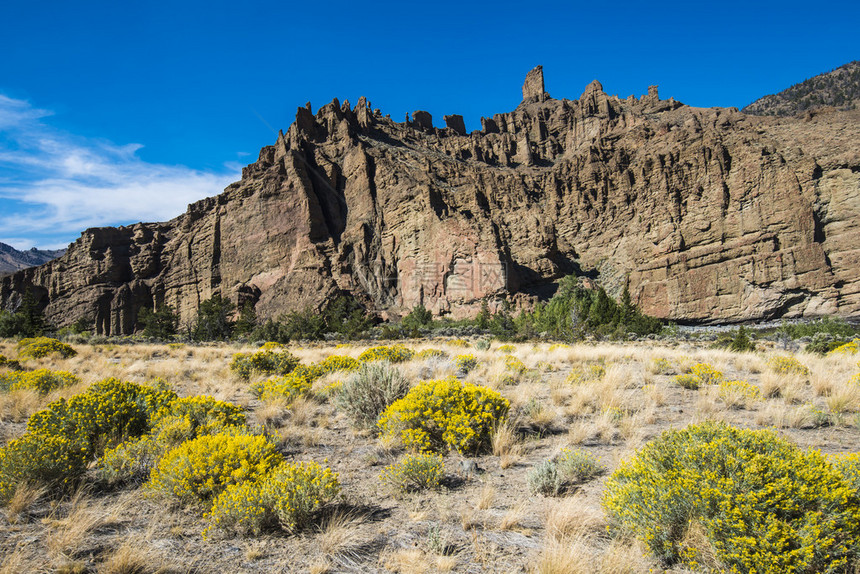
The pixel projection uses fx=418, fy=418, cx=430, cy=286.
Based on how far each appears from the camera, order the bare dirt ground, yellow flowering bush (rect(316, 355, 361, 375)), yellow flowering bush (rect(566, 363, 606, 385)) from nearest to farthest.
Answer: the bare dirt ground → yellow flowering bush (rect(566, 363, 606, 385)) → yellow flowering bush (rect(316, 355, 361, 375))

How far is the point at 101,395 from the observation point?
5.65m

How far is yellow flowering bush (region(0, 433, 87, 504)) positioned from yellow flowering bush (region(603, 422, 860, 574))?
495 cm

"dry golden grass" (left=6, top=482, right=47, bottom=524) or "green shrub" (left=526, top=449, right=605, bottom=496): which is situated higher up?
"dry golden grass" (left=6, top=482, right=47, bottom=524)

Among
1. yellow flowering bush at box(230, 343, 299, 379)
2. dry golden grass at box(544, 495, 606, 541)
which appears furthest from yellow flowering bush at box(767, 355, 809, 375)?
yellow flowering bush at box(230, 343, 299, 379)

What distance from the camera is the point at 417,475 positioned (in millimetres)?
4062

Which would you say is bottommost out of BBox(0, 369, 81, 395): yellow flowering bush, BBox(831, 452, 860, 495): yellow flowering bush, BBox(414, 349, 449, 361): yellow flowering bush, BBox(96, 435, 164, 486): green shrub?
BBox(414, 349, 449, 361): yellow flowering bush

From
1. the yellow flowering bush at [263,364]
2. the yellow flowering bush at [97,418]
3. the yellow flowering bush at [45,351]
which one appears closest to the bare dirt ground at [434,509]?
the yellow flowering bush at [97,418]

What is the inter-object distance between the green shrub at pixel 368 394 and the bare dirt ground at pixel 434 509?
262 millimetres

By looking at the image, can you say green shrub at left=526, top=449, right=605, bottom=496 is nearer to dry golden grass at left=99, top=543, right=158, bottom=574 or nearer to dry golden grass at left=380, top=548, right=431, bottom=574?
dry golden grass at left=380, top=548, right=431, bottom=574

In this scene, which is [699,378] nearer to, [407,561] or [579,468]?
[579,468]

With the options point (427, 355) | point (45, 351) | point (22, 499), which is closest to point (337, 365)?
point (427, 355)

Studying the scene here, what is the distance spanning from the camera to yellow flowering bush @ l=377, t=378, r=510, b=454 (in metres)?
5.05

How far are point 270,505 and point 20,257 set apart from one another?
248 meters

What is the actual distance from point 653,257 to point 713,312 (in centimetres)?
1100
